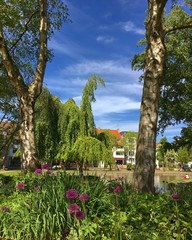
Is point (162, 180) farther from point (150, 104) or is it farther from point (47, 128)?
point (47, 128)

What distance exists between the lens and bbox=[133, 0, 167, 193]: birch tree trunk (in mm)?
5984

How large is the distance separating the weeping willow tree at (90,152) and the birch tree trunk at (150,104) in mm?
14400

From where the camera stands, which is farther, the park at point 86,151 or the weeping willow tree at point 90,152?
the weeping willow tree at point 90,152

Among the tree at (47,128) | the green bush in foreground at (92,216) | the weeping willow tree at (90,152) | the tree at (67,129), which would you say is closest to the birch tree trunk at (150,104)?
the green bush in foreground at (92,216)

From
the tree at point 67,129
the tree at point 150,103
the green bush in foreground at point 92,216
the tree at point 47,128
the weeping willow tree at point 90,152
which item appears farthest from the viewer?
the tree at point 47,128

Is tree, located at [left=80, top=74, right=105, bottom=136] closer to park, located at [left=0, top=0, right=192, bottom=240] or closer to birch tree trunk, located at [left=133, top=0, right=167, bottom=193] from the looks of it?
park, located at [left=0, top=0, right=192, bottom=240]

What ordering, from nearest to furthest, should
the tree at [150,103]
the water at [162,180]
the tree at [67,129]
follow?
the tree at [150,103] → the water at [162,180] → the tree at [67,129]

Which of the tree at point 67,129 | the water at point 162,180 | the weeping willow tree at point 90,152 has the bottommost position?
the water at point 162,180

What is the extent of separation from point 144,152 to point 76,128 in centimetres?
1656

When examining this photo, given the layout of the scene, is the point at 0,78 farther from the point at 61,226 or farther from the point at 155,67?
the point at 61,226

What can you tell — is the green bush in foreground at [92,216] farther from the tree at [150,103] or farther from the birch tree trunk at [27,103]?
the birch tree trunk at [27,103]

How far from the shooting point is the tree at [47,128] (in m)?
21.8

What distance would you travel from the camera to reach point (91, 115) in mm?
23078

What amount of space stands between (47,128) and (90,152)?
4257 millimetres
